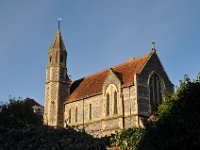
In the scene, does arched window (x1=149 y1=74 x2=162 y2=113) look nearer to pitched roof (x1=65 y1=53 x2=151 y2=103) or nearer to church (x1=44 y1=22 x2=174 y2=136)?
church (x1=44 y1=22 x2=174 y2=136)

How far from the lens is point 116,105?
128 ft

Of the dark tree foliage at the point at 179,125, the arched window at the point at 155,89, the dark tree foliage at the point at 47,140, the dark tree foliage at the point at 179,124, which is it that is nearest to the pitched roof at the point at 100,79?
the arched window at the point at 155,89

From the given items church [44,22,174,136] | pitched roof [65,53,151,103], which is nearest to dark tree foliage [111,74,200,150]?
church [44,22,174,136]

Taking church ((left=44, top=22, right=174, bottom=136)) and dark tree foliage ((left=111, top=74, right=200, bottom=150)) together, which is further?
church ((left=44, top=22, right=174, bottom=136))

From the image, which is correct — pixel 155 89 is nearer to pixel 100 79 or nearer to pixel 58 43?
pixel 100 79

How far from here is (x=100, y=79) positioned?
148 ft

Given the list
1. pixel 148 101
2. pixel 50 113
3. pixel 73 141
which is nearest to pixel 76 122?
pixel 50 113

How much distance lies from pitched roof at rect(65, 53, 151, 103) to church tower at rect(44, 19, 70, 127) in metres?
1.37

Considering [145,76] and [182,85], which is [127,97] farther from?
[182,85]

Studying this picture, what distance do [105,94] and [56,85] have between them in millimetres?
9216

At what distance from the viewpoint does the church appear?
123 ft

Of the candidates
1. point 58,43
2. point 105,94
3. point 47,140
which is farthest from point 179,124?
point 58,43

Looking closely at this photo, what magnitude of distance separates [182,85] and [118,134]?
5.34 meters

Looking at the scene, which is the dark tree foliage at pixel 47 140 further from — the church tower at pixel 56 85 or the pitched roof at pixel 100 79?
the church tower at pixel 56 85
